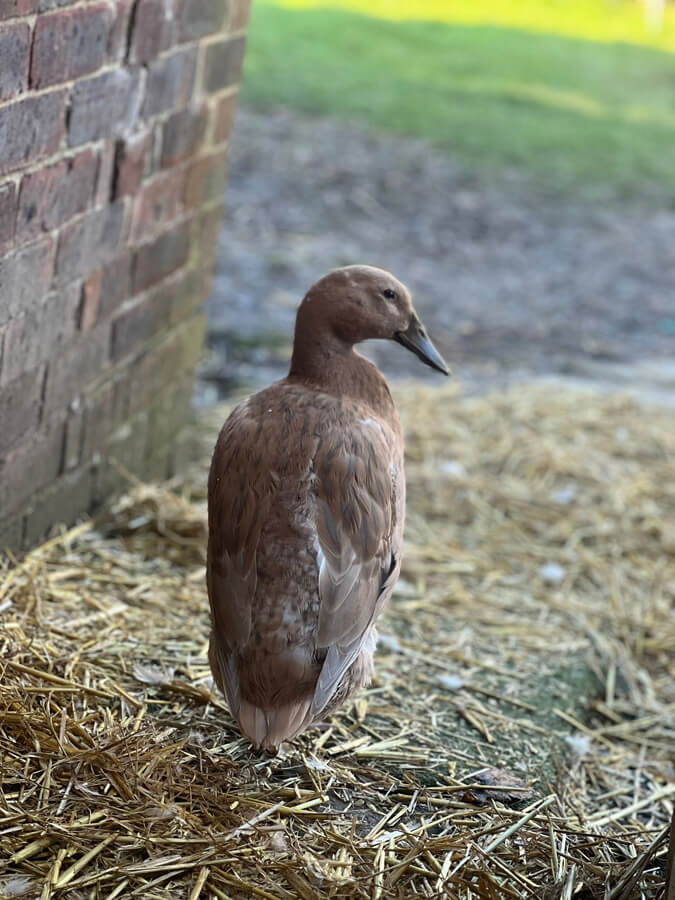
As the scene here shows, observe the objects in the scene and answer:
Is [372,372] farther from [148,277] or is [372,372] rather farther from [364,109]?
[364,109]

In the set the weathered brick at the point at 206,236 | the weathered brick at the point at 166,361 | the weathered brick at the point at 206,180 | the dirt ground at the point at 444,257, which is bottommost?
the dirt ground at the point at 444,257

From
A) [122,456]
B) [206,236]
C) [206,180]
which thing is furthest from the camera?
[206,236]

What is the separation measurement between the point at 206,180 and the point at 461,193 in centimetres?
496

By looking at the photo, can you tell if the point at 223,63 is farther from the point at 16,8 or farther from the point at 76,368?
the point at 16,8

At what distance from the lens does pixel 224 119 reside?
4.32m

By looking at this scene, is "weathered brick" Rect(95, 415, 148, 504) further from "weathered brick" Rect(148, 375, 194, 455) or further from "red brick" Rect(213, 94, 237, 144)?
"red brick" Rect(213, 94, 237, 144)

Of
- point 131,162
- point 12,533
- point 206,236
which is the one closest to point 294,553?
point 12,533

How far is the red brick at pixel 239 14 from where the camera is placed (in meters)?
4.13

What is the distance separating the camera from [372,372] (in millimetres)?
2988

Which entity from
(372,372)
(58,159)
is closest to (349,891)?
(372,372)

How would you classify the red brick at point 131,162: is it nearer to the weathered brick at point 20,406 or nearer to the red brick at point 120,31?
the red brick at point 120,31

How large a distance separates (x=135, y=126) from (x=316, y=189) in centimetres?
522

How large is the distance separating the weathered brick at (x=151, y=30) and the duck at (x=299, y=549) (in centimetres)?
115

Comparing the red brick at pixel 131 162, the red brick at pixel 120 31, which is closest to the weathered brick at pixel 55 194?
the red brick at pixel 131 162
